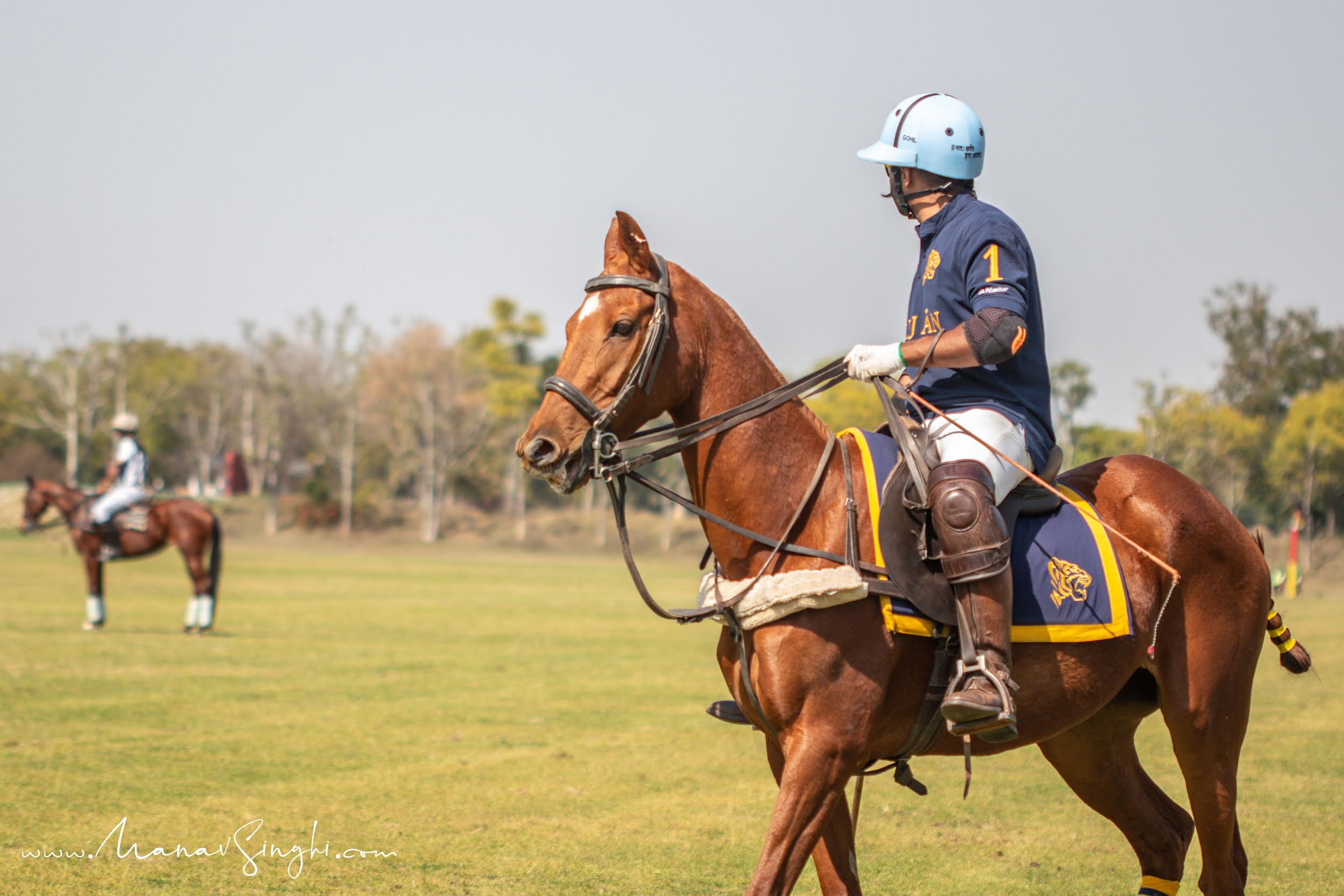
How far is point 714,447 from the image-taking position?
4.59 meters

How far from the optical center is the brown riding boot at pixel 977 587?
4.37 metres

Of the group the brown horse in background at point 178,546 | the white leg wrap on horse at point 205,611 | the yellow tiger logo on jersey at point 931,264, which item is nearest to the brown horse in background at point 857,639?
the yellow tiger logo on jersey at point 931,264

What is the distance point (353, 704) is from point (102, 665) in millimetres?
4254

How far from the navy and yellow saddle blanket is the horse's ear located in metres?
1.05

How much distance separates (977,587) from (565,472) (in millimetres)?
1551

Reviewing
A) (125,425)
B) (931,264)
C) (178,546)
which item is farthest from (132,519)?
(931,264)

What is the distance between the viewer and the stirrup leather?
4.36m

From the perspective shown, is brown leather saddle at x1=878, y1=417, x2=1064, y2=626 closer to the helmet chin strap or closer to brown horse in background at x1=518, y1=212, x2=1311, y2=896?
brown horse in background at x1=518, y1=212, x2=1311, y2=896

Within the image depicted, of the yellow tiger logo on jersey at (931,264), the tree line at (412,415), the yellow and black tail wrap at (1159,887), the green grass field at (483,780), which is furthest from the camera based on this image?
the tree line at (412,415)

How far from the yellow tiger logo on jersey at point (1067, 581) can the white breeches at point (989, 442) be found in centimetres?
37

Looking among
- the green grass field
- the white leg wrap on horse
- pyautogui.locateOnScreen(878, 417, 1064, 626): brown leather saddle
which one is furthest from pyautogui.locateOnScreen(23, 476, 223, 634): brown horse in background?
pyautogui.locateOnScreen(878, 417, 1064, 626): brown leather saddle

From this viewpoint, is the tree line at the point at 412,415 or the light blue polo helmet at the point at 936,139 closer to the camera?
the light blue polo helmet at the point at 936,139

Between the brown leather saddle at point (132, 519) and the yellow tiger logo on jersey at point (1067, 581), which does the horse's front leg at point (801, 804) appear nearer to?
the yellow tiger logo on jersey at point (1067, 581)

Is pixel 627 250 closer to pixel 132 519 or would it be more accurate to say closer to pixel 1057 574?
pixel 1057 574
